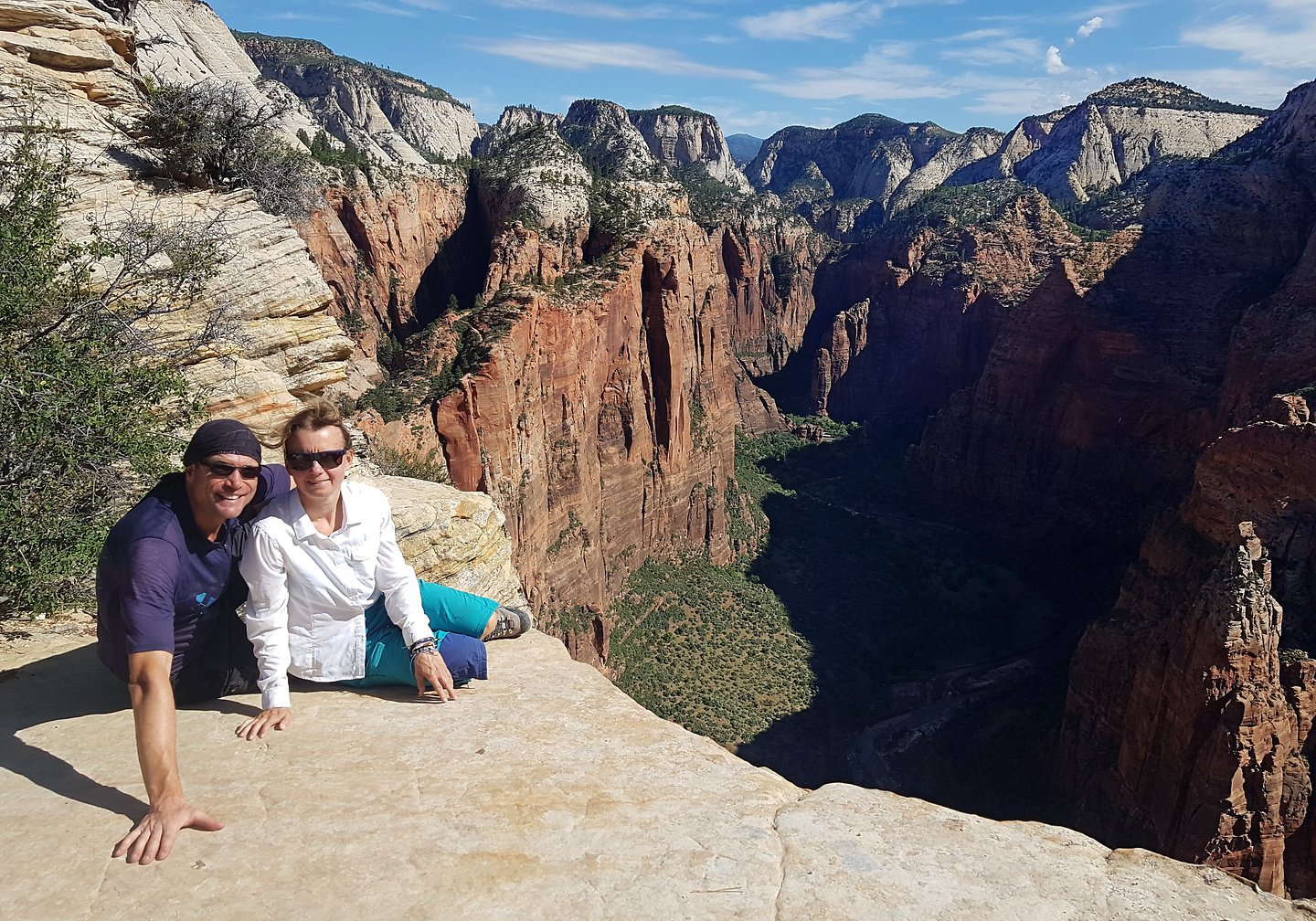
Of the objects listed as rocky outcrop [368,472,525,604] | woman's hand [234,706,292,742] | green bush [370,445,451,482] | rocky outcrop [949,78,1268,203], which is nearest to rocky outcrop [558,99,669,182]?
green bush [370,445,451,482]

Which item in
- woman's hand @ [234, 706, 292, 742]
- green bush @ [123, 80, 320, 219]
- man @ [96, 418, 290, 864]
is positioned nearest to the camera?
man @ [96, 418, 290, 864]

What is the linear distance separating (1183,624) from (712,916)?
68.5 feet

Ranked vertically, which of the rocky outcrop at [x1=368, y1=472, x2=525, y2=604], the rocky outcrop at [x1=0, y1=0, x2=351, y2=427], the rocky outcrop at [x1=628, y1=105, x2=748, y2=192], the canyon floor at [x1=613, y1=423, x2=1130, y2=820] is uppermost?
the rocky outcrop at [x1=628, y1=105, x2=748, y2=192]

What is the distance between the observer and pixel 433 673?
6051mm

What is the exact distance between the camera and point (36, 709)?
5730 mm

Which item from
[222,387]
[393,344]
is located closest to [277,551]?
[222,387]

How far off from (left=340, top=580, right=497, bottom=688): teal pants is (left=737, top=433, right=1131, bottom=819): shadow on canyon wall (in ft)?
78.9

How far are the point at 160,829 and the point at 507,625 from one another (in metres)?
4.08

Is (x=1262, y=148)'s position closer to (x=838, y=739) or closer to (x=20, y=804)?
(x=838, y=739)

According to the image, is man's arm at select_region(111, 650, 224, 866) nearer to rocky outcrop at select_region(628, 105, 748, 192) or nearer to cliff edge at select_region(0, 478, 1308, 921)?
cliff edge at select_region(0, 478, 1308, 921)

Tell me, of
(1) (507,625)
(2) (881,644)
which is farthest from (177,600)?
(2) (881,644)

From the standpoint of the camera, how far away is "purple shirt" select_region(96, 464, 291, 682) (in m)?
4.76

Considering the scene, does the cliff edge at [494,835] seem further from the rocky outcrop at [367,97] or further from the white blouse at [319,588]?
the rocky outcrop at [367,97]

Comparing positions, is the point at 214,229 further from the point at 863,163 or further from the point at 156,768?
the point at 863,163
